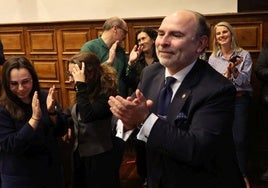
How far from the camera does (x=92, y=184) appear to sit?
250 centimetres

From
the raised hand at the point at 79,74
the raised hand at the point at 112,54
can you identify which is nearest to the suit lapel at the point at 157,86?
the raised hand at the point at 79,74

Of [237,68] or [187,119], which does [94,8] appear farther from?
[187,119]

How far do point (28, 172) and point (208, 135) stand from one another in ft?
4.13

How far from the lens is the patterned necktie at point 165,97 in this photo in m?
1.44

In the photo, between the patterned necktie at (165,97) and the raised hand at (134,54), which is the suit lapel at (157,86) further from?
the raised hand at (134,54)

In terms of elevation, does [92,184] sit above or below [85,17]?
below

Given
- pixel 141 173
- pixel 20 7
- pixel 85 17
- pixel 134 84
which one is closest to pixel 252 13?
pixel 134 84

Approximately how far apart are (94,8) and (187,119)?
13.2 ft

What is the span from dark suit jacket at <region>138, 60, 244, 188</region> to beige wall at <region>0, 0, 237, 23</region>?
3.16 m

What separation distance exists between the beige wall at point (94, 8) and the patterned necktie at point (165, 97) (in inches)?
125

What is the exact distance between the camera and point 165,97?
57.6 inches

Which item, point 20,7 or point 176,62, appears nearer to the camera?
point 176,62

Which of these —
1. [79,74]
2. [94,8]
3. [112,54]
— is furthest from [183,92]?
[94,8]

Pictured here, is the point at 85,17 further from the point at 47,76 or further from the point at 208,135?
the point at 208,135
